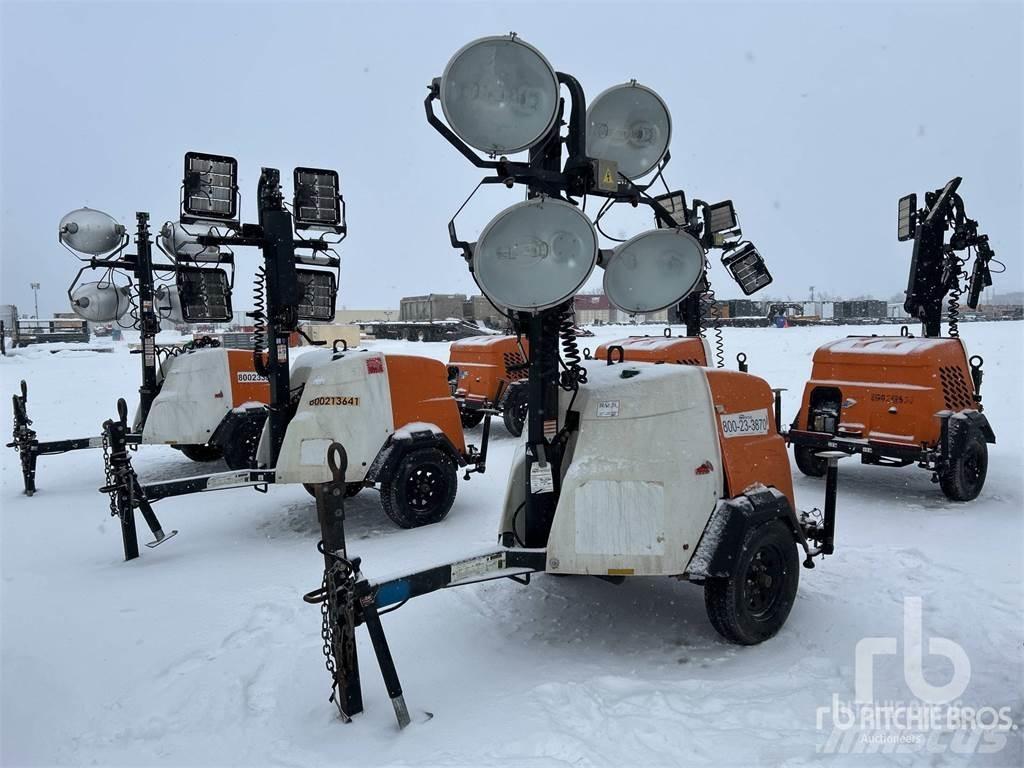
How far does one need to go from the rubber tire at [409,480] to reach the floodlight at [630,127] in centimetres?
331

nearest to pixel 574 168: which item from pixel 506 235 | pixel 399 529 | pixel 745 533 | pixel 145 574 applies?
pixel 506 235

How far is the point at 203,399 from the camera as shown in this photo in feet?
28.5

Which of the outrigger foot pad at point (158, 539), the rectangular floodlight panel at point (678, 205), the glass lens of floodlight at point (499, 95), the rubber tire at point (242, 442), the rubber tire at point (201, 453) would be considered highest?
the rectangular floodlight panel at point (678, 205)

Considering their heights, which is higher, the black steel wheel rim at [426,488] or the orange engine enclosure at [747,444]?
the orange engine enclosure at [747,444]

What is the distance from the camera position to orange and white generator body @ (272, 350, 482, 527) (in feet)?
20.6

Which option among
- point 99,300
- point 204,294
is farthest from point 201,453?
point 204,294

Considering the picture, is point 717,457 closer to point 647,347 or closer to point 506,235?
point 506,235

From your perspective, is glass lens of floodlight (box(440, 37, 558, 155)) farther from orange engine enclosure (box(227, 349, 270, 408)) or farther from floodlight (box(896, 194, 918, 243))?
floodlight (box(896, 194, 918, 243))

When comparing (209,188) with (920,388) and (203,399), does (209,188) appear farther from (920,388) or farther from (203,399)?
(920,388)

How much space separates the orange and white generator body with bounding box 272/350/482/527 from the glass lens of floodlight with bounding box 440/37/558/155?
3208 millimetres

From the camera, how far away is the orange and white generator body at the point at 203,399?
8578 mm

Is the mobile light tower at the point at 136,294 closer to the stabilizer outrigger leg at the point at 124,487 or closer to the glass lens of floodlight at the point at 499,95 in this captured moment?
the stabilizer outrigger leg at the point at 124,487
